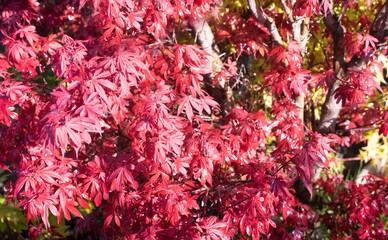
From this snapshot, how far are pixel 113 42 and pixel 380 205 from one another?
1.93m

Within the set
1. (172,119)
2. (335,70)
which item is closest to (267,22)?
(335,70)

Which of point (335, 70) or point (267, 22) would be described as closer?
point (267, 22)

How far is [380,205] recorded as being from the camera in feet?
9.77

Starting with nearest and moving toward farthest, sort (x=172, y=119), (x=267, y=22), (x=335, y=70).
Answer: (x=172, y=119), (x=267, y=22), (x=335, y=70)

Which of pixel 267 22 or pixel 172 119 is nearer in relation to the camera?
pixel 172 119

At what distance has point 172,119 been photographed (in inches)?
91.2

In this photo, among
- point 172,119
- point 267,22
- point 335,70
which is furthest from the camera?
point 335,70

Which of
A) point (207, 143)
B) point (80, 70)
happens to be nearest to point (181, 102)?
point (207, 143)

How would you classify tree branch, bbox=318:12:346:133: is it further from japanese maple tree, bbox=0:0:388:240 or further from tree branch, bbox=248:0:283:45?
tree branch, bbox=248:0:283:45

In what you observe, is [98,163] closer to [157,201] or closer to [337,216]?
[157,201]

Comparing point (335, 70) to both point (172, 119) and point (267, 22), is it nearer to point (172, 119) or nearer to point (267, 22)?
point (267, 22)

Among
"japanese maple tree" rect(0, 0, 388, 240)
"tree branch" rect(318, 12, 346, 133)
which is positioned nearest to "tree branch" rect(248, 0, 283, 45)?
"japanese maple tree" rect(0, 0, 388, 240)

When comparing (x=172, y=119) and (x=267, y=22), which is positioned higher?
(x=267, y=22)

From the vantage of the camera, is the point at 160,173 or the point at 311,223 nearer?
the point at 160,173
